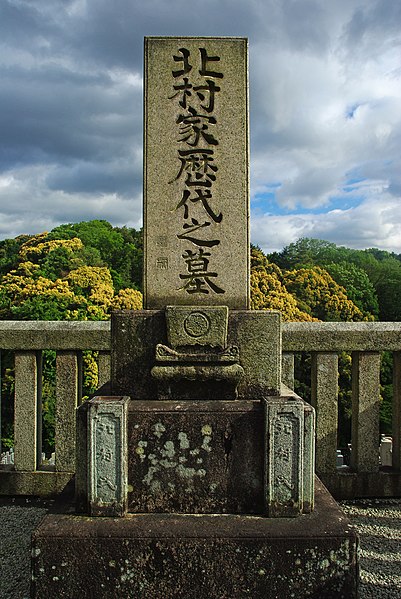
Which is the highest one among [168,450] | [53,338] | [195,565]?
[53,338]

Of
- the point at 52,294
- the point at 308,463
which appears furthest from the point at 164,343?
the point at 52,294

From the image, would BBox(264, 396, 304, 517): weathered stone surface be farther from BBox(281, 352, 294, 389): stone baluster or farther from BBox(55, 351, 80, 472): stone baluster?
BBox(55, 351, 80, 472): stone baluster

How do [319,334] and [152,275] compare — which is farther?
[319,334]

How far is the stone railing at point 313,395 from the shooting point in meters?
4.23

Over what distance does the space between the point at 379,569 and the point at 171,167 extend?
2770mm

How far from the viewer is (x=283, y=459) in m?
2.82

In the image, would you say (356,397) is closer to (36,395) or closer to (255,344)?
(255,344)

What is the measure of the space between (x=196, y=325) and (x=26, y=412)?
1.98 meters

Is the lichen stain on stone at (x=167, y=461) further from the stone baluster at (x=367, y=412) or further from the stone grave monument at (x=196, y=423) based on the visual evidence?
the stone baluster at (x=367, y=412)

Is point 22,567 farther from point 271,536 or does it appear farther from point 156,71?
point 156,71

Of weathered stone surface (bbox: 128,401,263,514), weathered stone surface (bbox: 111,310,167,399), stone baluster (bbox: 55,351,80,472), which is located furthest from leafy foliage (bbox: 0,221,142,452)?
weathered stone surface (bbox: 128,401,263,514)

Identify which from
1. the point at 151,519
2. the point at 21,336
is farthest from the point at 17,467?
the point at 151,519

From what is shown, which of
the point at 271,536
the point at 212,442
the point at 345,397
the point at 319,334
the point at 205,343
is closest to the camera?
the point at 271,536

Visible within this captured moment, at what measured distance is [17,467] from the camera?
429 cm
